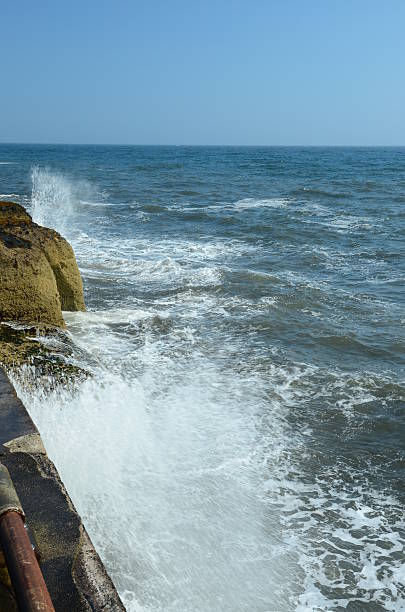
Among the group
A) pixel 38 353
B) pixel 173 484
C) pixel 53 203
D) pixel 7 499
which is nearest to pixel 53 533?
pixel 7 499

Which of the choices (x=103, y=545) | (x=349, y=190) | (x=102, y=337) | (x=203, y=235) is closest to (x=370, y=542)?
(x=103, y=545)

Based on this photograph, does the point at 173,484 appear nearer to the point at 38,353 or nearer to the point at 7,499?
the point at 38,353

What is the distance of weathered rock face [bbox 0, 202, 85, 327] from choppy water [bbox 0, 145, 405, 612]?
62 cm

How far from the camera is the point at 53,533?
2656 millimetres

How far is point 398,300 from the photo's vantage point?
941cm

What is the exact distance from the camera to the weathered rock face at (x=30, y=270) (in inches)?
236

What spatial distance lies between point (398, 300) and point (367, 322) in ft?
4.78

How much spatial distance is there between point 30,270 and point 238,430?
2.79 meters

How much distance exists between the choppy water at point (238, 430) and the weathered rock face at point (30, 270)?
0.62 meters

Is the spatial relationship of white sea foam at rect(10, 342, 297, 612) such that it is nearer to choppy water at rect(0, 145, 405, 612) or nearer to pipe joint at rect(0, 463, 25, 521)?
choppy water at rect(0, 145, 405, 612)

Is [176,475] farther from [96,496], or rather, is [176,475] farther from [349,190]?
[349,190]

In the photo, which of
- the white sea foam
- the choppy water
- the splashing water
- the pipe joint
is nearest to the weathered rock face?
the choppy water

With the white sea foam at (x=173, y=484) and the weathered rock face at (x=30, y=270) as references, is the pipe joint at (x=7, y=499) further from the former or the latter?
the weathered rock face at (x=30, y=270)

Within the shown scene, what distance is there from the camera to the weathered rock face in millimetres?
6000
